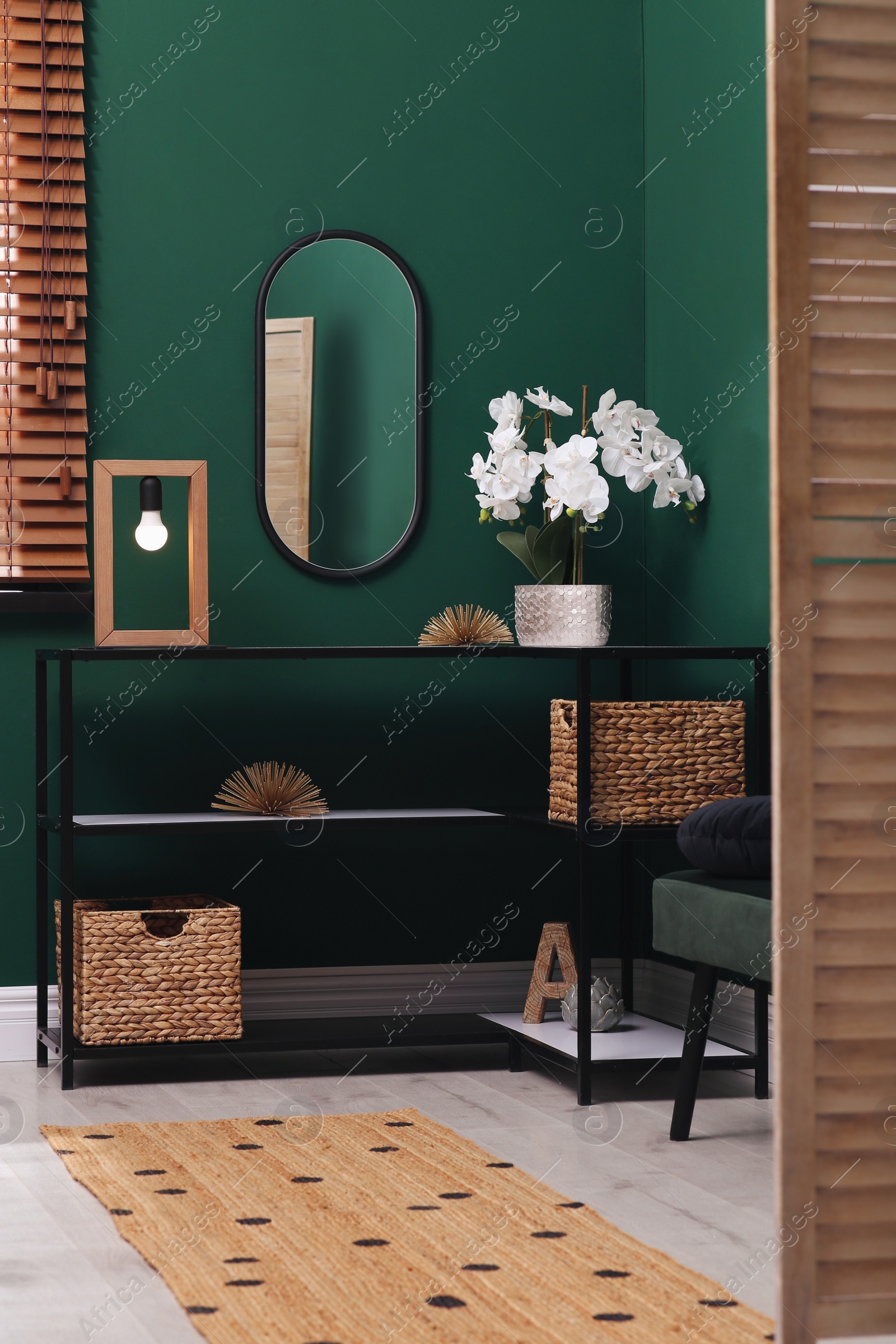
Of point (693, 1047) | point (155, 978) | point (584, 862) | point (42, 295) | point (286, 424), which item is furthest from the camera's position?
point (286, 424)

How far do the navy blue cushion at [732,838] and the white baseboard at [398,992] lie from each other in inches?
37.1

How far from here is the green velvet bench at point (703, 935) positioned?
2.23 m

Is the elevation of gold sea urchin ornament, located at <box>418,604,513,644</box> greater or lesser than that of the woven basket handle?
greater

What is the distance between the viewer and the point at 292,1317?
168cm

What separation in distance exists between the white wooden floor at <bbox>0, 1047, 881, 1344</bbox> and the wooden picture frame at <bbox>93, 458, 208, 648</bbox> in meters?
Answer: 0.84

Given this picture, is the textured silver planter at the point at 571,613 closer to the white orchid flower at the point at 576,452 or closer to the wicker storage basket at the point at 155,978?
the white orchid flower at the point at 576,452

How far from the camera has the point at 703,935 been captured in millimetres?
2354

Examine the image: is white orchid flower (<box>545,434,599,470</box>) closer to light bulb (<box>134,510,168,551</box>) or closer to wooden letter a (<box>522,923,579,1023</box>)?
light bulb (<box>134,510,168,551</box>)

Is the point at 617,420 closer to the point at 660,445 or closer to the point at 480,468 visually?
the point at 660,445

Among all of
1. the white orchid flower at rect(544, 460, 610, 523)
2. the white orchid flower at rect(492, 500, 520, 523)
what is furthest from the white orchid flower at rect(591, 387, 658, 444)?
the white orchid flower at rect(492, 500, 520, 523)

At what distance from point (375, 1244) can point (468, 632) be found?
1.40 m

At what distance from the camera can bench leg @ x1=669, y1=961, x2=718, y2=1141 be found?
2.45 metres

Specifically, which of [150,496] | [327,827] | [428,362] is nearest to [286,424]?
[428,362]

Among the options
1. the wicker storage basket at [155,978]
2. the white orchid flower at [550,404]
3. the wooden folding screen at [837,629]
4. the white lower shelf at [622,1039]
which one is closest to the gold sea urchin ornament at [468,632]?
the white orchid flower at [550,404]
